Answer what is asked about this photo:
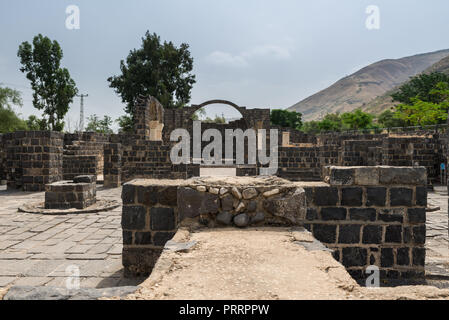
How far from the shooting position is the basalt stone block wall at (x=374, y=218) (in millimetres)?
3654

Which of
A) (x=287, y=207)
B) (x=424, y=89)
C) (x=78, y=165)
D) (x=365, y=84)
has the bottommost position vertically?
(x=287, y=207)

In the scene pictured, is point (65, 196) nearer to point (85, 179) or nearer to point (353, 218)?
point (85, 179)

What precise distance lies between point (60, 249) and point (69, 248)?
112 millimetres

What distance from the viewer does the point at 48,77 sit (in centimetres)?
2667

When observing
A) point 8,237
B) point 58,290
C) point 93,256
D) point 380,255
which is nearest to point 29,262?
point 93,256

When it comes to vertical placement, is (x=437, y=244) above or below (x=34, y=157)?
below

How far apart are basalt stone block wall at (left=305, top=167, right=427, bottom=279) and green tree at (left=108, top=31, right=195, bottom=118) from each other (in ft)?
88.6

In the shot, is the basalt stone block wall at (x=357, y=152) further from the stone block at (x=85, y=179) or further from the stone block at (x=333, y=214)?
the stone block at (x=333, y=214)

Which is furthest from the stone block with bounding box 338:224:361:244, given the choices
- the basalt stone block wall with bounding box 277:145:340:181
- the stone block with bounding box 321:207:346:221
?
the basalt stone block wall with bounding box 277:145:340:181

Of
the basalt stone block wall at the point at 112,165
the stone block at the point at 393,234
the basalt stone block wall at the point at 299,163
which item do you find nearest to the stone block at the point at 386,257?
the stone block at the point at 393,234

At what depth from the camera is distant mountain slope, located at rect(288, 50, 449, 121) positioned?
395 ft

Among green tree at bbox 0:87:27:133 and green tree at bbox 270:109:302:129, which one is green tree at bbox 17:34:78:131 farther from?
green tree at bbox 270:109:302:129

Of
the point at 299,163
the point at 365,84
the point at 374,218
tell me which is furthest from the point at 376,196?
the point at 365,84
